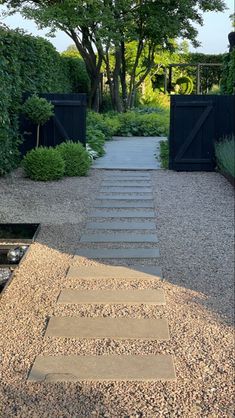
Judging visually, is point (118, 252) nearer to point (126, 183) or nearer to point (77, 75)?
point (126, 183)

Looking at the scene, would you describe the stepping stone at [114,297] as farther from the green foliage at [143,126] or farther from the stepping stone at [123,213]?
the green foliage at [143,126]

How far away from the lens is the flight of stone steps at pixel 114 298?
344 cm

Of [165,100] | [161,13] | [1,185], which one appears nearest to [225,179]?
[1,185]

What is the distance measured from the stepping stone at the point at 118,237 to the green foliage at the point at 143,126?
1288 centimetres

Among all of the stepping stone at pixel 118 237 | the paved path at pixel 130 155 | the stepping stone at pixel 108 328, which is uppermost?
the paved path at pixel 130 155

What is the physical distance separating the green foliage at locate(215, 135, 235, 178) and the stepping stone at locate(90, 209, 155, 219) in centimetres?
276

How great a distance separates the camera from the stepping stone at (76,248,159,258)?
5828 millimetres

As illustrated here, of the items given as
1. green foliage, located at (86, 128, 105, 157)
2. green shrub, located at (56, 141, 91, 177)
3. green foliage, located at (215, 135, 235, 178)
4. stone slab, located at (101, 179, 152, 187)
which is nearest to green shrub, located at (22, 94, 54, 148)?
green shrub, located at (56, 141, 91, 177)

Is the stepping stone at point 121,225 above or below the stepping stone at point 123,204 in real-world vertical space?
below

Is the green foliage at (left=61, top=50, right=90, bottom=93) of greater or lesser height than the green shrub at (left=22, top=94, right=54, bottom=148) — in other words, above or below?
above

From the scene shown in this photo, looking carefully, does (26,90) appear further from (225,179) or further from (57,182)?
(225,179)

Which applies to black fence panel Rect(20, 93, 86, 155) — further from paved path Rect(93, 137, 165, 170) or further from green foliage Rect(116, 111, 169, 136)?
green foliage Rect(116, 111, 169, 136)

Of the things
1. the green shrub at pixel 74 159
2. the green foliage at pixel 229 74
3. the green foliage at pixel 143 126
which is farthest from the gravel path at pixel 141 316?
the green foliage at pixel 143 126

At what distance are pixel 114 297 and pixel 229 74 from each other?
968cm
